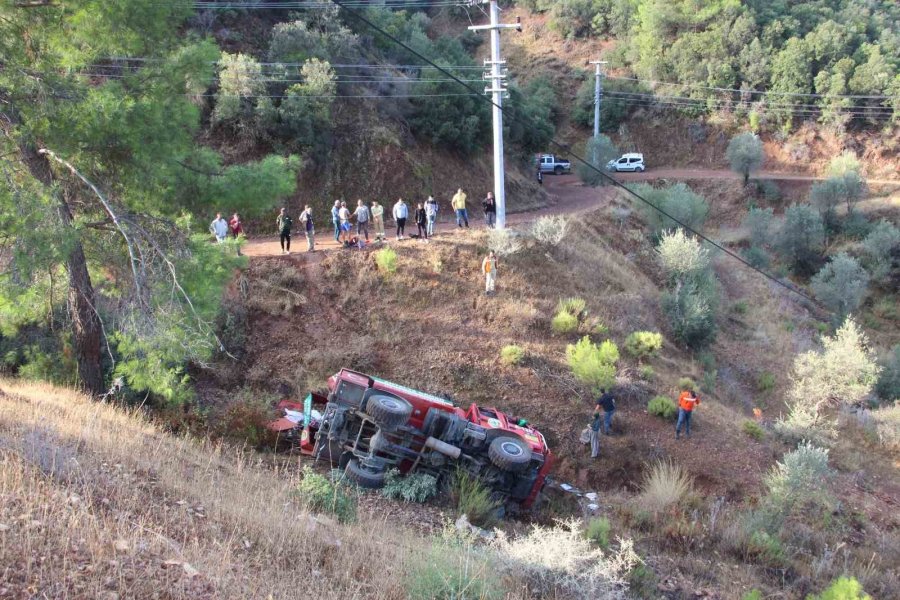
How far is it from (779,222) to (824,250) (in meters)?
2.84

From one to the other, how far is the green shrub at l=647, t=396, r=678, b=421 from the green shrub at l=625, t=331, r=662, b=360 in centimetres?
222

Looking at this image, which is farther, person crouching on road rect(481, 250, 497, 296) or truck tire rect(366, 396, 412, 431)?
person crouching on road rect(481, 250, 497, 296)

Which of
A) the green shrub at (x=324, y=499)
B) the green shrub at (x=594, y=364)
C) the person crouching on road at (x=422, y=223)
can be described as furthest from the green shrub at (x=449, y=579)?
the person crouching on road at (x=422, y=223)

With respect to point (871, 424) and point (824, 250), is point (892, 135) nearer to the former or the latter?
point (824, 250)

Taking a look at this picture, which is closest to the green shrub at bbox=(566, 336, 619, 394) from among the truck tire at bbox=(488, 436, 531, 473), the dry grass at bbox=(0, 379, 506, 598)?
the truck tire at bbox=(488, 436, 531, 473)

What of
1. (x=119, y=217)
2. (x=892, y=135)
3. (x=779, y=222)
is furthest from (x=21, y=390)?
(x=892, y=135)

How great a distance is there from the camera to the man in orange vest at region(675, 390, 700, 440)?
13.8m

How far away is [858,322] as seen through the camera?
31.6 meters

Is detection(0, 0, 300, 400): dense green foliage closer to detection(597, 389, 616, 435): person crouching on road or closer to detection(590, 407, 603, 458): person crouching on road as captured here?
detection(590, 407, 603, 458): person crouching on road

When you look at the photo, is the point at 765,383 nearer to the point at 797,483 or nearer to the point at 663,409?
the point at 663,409

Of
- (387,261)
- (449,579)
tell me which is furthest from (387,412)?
(387,261)

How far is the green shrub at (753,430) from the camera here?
49.6 feet

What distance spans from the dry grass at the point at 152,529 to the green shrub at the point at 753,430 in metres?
10.4

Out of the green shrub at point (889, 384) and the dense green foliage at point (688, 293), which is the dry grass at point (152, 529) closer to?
the dense green foliage at point (688, 293)
